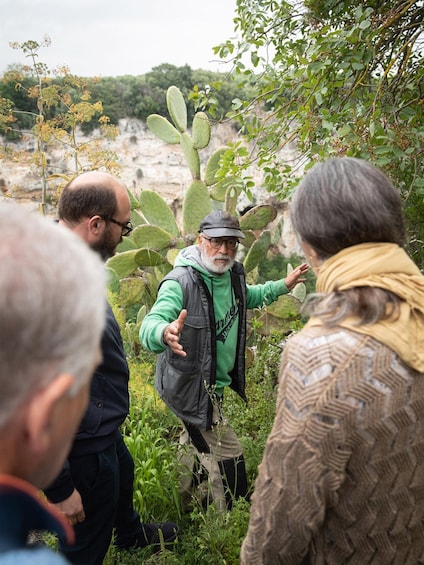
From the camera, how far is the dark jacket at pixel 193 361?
8.06 feet

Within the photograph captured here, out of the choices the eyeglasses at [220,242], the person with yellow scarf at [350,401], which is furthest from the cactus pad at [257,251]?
the person with yellow scarf at [350,401]

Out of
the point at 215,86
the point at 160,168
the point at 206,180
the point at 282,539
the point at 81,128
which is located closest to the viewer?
the point at 282,539

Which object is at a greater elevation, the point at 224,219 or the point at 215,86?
the point at 215,86

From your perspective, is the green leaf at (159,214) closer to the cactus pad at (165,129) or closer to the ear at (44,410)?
the cactus pad at (165,129)

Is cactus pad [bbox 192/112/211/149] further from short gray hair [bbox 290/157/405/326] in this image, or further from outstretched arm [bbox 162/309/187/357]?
short gray hair [bbox 290/157/405/326]

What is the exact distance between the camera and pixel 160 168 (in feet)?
41.6

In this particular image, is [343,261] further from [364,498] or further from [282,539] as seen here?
[282,539]

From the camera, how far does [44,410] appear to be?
1.96 ft

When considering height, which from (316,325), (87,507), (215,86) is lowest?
(87,507)

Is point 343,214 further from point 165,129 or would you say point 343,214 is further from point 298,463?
point 165,129

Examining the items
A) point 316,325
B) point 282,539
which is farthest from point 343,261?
point 282,539

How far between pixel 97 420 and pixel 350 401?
1.07 meters

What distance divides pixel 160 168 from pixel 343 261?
39.7 feet

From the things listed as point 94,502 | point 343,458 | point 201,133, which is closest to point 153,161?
point 201,133
